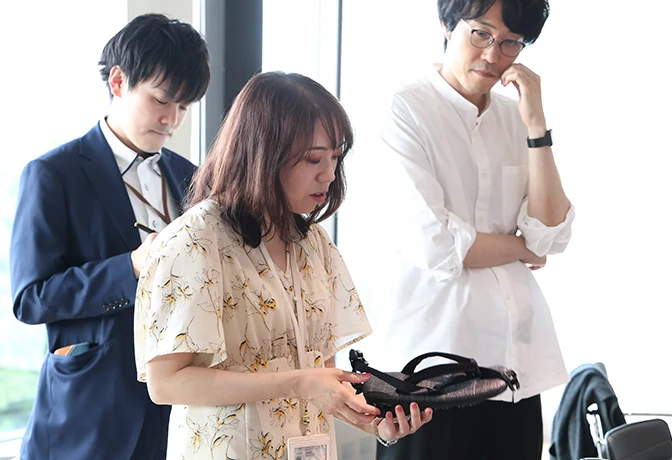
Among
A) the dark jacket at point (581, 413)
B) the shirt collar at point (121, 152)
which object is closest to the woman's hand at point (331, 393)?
the shirt collar at point (121, 152)

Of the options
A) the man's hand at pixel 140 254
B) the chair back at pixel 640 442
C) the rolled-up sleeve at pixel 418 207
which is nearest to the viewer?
the man's hand at pixel 140 254

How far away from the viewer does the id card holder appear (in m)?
1.39

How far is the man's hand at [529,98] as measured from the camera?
6.97 feet

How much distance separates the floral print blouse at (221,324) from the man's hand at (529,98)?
94 centimetres

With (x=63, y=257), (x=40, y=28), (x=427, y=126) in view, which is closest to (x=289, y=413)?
(x=63, y=257)

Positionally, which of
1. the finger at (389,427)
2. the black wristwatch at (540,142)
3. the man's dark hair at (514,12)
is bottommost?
the finger at (389,427)

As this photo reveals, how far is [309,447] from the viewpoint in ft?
4.63

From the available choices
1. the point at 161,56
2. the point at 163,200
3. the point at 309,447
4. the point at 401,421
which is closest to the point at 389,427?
the point at 401,421

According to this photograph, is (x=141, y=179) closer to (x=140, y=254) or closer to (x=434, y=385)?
(x=140, y=254)

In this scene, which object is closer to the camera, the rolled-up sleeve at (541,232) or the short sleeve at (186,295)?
the short sleeve at (186,295)

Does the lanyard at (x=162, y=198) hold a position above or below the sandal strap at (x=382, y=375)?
above

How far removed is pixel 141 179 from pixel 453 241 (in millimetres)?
773

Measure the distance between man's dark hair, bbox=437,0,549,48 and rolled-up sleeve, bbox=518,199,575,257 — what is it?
45 cm

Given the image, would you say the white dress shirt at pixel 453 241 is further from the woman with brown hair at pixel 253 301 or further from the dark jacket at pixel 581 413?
the dark jacket at pixel 581 413
